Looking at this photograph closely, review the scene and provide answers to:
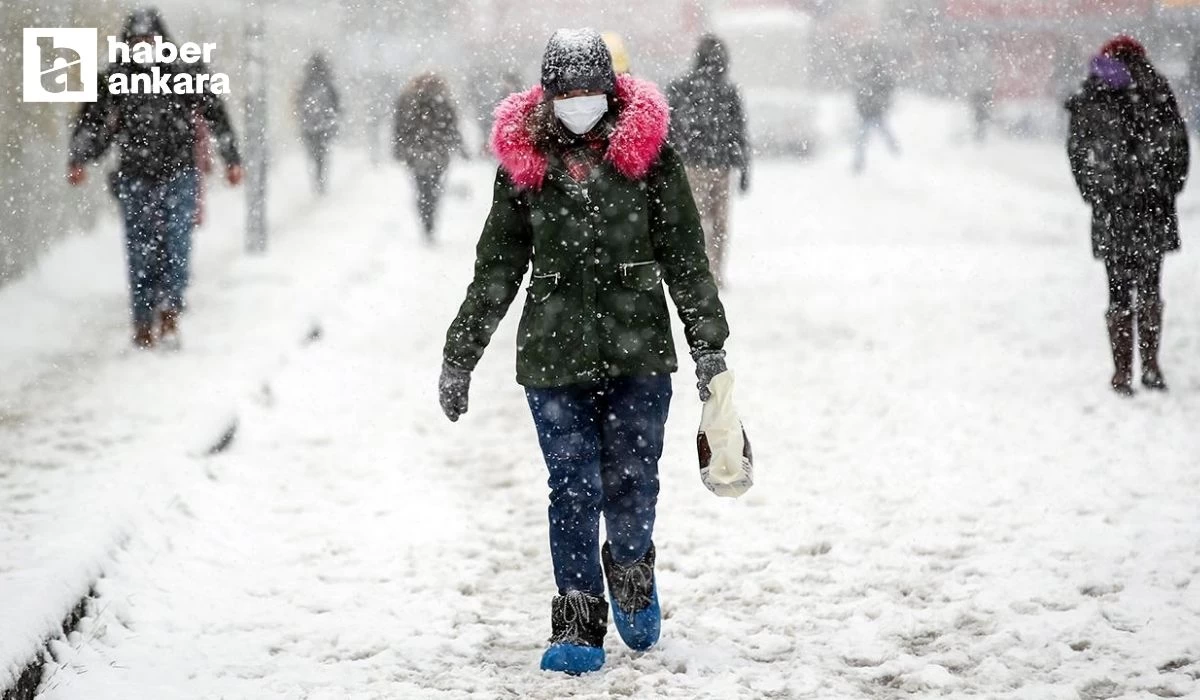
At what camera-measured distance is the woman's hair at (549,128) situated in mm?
4047

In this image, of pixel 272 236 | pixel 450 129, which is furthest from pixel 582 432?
pixel 272 236

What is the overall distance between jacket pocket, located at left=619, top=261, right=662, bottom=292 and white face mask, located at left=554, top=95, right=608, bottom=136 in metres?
0.41

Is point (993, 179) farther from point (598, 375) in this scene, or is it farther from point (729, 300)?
point (598, 375)

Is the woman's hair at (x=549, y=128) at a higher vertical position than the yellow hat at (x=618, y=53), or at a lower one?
lower

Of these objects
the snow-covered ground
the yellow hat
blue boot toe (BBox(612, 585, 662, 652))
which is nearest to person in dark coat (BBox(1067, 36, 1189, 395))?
the snow-covered ground

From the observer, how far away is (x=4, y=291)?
11.4 metres

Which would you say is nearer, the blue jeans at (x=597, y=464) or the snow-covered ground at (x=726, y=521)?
the blue jeans at (x=597, y=464)

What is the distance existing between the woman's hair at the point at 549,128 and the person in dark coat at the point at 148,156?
533 centimetres

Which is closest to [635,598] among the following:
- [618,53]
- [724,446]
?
[724,446]

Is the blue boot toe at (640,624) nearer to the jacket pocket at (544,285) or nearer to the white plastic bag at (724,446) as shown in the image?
the white plastic bag at (724,446)

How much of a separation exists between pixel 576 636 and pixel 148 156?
18.5 feet

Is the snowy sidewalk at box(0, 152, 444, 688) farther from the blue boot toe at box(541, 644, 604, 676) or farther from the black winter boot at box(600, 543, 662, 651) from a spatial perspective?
the black winter boot at box(600, 543, 662, 651)

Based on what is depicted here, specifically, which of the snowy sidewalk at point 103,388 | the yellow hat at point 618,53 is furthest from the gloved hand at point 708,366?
the yellow hat at point 618,53

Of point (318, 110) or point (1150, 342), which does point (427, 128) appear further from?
point (1150, 342)
